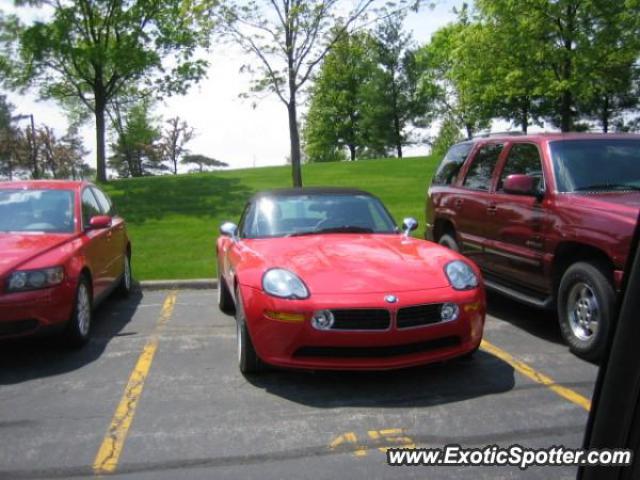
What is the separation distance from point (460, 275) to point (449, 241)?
291 cm

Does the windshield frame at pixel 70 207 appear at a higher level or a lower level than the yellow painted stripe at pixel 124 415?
higher

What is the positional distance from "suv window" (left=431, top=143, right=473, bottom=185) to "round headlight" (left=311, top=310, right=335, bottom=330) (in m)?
3.91

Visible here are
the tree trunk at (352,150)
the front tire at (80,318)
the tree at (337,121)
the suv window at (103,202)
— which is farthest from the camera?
the tree trunk at (352,150)

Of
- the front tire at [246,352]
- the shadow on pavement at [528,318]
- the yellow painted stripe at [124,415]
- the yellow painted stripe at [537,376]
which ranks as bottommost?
the yellow painted stripe at [124,415]

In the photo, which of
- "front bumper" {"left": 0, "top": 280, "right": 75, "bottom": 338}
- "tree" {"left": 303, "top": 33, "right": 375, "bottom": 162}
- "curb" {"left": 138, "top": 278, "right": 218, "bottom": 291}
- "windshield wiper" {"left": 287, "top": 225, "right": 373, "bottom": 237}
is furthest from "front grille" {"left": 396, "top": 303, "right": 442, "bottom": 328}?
"tree" {"left": 303, "top": 33, "right": 375, "bottom": 162}

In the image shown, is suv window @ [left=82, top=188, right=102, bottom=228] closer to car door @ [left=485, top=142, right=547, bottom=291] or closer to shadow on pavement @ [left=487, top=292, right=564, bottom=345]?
car door @ [left=485, top=142, right=547, bottom=291]

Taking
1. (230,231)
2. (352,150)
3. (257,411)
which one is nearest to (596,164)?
(230,231)

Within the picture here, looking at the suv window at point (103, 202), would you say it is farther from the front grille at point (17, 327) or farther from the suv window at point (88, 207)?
the front grille at point (17, 327)

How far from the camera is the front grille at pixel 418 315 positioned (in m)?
4.07

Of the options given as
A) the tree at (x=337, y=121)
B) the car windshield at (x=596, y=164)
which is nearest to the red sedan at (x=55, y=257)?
the car windshield at (x=596, y=164)

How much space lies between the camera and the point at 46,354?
5.33 metres

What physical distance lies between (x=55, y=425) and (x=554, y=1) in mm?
19939

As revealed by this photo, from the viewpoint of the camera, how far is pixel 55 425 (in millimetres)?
3762

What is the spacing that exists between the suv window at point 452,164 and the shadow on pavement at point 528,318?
1581 millimetres
